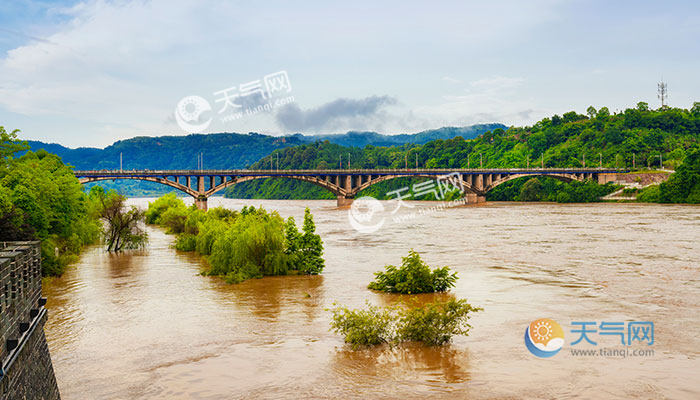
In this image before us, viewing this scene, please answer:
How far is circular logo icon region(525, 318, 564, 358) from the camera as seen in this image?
49.6 feet

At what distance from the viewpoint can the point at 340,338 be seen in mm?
16438

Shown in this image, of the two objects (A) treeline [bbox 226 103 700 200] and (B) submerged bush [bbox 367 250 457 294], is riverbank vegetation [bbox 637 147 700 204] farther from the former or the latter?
(B) submerged bush [bbox 367 250 457 294]

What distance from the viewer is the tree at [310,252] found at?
27.6m

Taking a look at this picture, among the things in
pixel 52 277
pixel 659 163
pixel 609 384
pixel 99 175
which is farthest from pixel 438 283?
pixel 659 163

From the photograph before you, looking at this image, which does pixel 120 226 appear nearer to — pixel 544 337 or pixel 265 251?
pixel 265 251

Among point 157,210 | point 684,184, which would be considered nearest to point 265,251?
point 157,210

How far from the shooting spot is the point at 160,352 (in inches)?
608

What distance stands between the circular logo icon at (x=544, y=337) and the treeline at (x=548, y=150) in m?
108

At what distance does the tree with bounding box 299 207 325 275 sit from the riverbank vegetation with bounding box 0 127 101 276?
1158 centimetres

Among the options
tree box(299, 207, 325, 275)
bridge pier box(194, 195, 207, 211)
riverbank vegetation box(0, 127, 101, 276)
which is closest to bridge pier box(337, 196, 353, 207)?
bridge pier box(194, 195, 207, 211)

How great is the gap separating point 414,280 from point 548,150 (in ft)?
444

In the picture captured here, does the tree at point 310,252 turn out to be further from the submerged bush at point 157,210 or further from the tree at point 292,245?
the submerged bush at point 157,210

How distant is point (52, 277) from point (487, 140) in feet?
508

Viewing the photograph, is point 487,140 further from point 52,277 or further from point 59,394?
point 59,394
